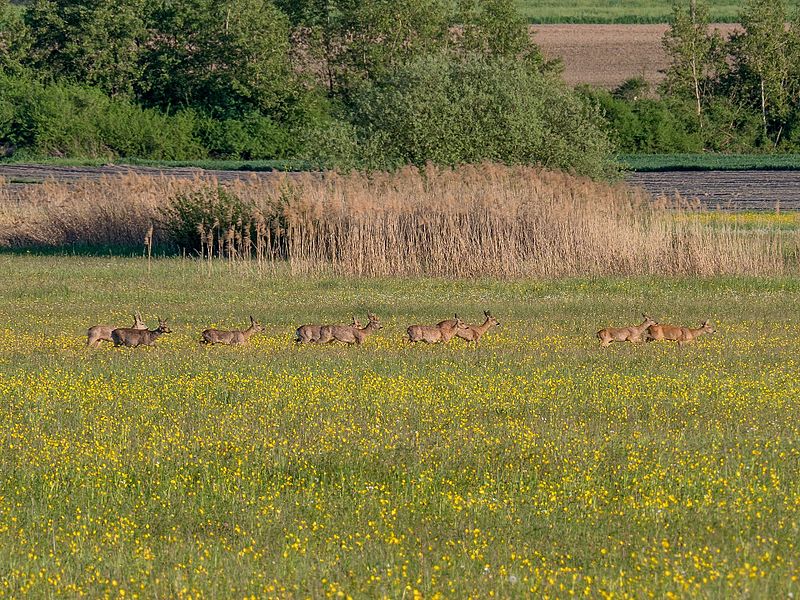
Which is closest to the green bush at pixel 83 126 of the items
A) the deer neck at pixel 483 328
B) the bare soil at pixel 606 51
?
the bare soil at pixel 606 51

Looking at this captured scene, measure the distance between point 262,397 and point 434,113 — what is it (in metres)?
21.8

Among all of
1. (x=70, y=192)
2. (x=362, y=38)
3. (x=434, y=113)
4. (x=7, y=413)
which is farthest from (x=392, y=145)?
(x=362, y=38)

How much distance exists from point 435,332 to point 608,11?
108m

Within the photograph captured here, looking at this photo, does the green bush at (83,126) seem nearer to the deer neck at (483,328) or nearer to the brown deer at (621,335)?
the deer neck at (483,328)

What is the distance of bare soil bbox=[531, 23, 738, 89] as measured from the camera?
92.5 m

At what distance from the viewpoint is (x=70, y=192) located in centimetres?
3603

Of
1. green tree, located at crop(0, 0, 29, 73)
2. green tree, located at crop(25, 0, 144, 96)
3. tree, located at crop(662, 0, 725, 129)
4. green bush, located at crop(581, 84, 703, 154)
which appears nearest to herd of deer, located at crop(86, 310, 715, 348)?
green bush, located at crop(581, 84, 703, 154)

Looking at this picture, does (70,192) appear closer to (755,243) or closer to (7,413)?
(755,243)

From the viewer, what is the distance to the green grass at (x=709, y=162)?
60500 mm

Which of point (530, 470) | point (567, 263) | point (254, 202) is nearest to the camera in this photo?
point (530, 470)

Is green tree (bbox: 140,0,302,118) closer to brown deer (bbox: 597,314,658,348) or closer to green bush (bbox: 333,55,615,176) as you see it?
green bush (bbox: 333,55,615,176)

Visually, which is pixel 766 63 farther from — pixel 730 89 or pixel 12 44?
pixel 12 44

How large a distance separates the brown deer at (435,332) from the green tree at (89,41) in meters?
59.9

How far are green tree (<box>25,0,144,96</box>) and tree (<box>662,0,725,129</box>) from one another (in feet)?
99.6
